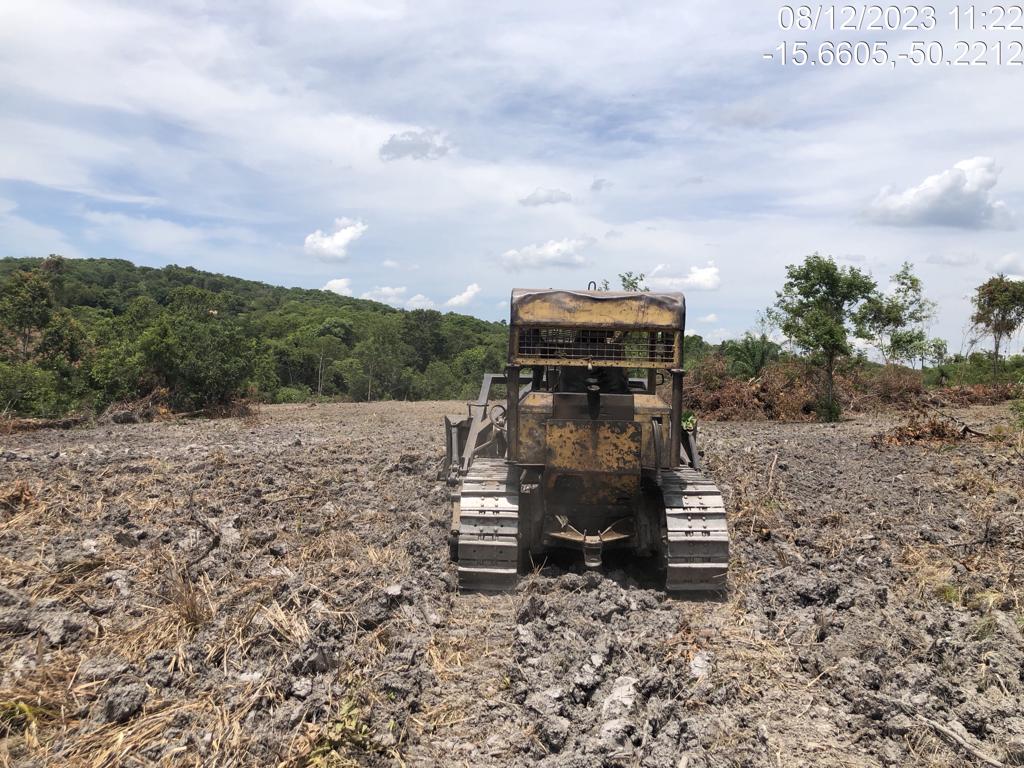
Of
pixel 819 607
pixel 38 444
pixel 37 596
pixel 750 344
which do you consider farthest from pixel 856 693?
pixel 750 344

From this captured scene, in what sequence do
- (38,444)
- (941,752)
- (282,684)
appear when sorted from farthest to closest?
(38,444) < (282,684) < (941,752)

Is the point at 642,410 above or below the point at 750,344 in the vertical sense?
below

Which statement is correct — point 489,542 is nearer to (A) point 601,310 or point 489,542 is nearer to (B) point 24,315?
(A) point 601,310

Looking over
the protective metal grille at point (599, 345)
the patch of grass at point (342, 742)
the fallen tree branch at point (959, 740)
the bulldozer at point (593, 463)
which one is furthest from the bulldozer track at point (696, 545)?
the patch of grass at point (342, 742)

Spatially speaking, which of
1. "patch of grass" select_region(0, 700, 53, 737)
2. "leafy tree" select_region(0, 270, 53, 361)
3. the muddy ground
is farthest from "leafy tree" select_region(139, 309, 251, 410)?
"patch of grass" select_region(0, 700, 53, 737)

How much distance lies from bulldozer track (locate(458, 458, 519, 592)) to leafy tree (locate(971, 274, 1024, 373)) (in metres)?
25.8

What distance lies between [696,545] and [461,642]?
7.14ft

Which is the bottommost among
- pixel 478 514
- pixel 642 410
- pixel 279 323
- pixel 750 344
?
pixel 478 514

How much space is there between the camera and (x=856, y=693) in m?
4.46

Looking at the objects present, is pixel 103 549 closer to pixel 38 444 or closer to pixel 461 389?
pixel 38 444

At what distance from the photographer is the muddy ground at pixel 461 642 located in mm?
3945

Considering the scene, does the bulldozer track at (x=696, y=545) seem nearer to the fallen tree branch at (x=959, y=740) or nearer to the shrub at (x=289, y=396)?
the fallen tree branch at (x=959, y=740)

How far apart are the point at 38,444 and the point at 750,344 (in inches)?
786

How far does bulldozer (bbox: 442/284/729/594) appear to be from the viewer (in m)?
6.29
